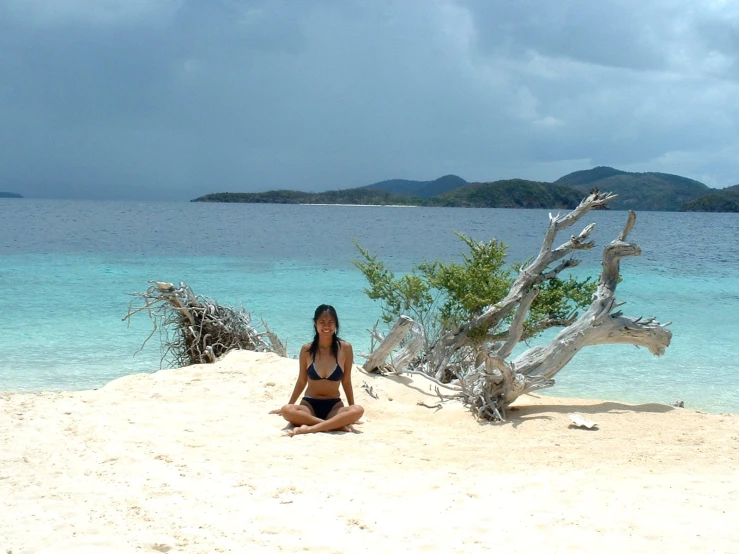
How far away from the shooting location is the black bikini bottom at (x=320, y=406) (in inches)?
273

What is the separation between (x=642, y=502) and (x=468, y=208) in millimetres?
119199

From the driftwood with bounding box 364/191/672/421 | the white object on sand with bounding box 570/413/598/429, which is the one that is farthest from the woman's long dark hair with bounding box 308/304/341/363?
the white object on sand with bounding box 570/413/598/429

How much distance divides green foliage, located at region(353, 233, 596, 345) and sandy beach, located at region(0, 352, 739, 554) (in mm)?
2723

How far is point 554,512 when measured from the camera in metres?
Result: 4.49

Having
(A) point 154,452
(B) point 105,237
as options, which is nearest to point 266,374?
(A) point 154,452

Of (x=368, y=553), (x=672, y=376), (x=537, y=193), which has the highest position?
(x=537, y=193)

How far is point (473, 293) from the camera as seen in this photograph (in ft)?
34.1

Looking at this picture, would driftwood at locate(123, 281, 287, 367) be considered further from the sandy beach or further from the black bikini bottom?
the black bikini bottom

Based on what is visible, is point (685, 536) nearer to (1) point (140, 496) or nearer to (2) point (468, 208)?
(1) point (140, 496)

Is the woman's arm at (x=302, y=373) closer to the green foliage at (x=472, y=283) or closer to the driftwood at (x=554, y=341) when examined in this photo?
the driftwood at (x=554, y=341)

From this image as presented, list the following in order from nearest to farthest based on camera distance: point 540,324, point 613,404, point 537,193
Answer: point 613,404 → point 540,324 → point 537,193

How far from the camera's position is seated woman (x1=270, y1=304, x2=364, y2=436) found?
676 centimetres

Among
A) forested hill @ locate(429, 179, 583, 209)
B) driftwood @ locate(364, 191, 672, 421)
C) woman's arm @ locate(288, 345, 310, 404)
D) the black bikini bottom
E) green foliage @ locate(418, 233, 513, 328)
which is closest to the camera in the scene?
the black bikini bottom

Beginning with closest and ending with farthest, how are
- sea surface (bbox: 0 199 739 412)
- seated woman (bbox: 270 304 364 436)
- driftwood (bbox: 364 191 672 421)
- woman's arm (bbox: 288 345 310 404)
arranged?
seated woman (bbox: 270 304 364 436) → woman's arm (bbox: 288 345 310 404) → driftwood (bbox: 364 191 672 421) → sea surface (bbox: 0 199 739 412)
